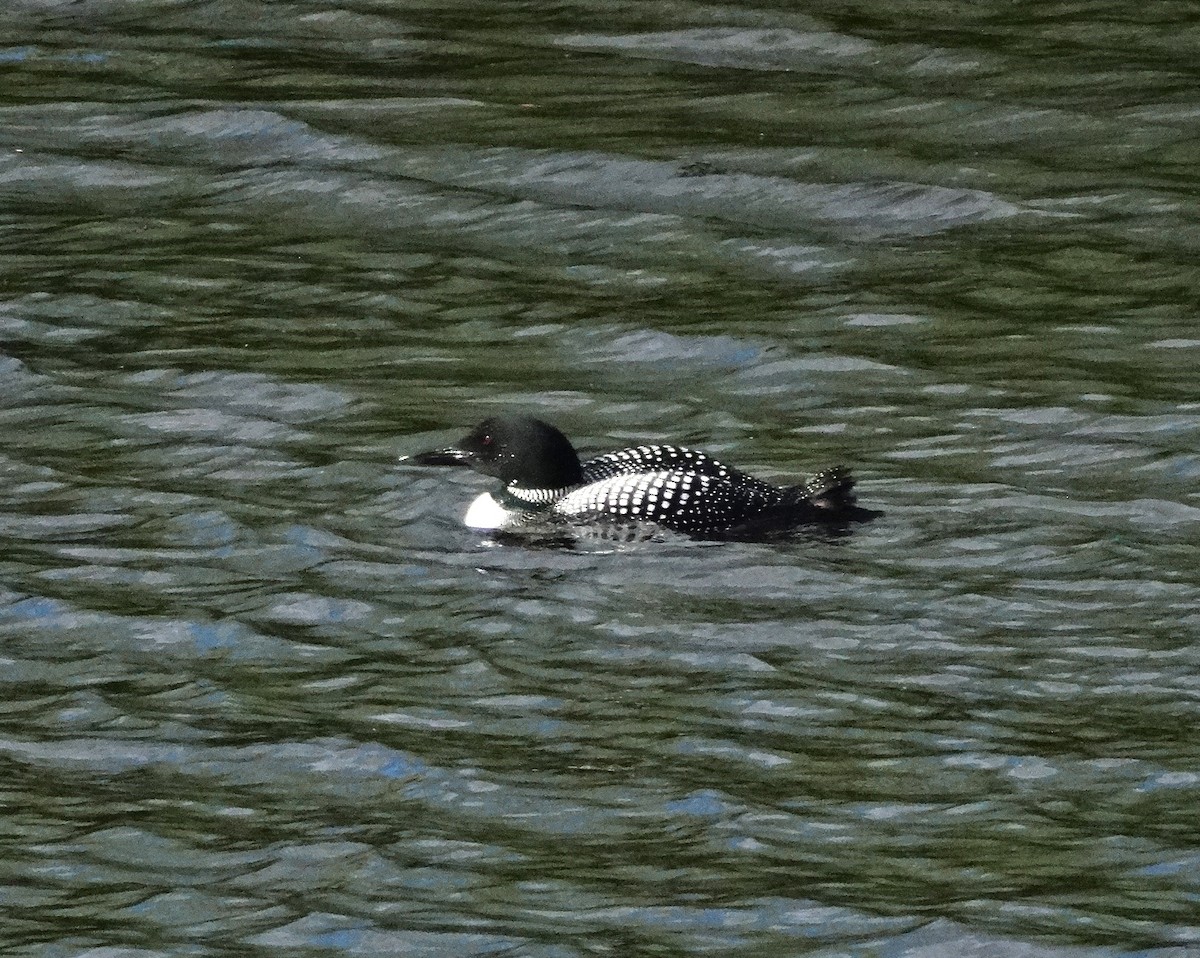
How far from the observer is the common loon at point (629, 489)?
9.57m

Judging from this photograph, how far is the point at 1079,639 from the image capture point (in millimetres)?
8461

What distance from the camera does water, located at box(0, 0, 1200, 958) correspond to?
7035 mm

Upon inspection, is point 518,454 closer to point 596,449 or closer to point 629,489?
point 629,489

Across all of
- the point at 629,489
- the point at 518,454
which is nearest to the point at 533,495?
the point at 518,454

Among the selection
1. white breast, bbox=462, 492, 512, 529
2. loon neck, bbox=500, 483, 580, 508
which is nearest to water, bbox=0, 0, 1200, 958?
white breast, bbox=462, 492, 512, 529

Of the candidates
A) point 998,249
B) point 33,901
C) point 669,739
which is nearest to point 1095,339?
point 998,249

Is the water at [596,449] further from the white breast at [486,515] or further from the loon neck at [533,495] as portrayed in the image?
the loon neck at [533,495]

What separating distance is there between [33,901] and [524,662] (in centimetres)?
204

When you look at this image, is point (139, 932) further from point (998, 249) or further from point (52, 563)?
point (998, 249)

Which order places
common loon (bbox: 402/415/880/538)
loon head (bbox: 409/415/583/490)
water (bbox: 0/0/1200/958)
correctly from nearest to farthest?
water (bbox: 0/0/1200/958) < common loon (bbox: 402/415/880/538) < loon head (bbox: 409/415/583/490)

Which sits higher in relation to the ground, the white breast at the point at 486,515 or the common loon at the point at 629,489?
the common loon at the point at 629,489

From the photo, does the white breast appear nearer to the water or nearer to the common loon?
the common loon

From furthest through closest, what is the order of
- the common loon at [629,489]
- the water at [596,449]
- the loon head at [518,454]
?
the loon head at [518,454] → the common loon at [629,489] → the water at [596,449]

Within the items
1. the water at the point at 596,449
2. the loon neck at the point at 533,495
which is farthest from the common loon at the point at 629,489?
the water at the point at 596,449
